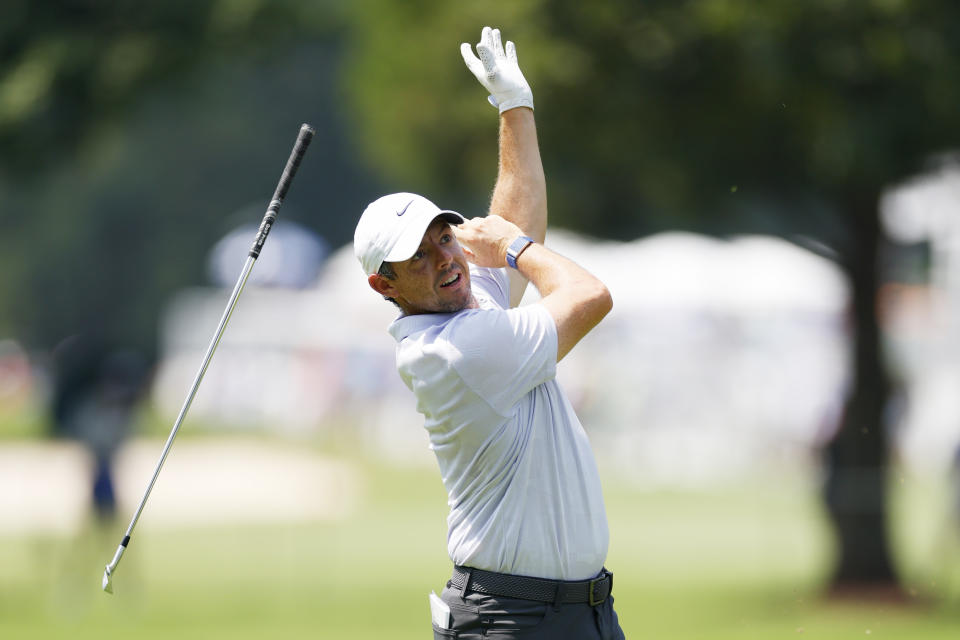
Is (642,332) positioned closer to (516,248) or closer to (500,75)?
(500,75)

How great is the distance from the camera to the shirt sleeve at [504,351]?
4.11 metres

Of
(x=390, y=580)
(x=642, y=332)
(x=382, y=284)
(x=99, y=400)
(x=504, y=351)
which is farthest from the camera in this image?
(x=642, y=332)

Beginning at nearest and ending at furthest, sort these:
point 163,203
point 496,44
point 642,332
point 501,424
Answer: point 501,424
point 496,44
point 642,332
point 163,203

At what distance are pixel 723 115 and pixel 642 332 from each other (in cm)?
1910

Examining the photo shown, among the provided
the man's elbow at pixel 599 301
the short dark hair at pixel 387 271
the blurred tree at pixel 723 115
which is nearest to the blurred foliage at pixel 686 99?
the blurred tree at pixel 723 115

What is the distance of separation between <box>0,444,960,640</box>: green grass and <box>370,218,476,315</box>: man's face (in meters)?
6.83

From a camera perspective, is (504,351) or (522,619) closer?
(504,351)

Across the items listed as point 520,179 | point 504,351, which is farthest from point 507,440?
point 520,179

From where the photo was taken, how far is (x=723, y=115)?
41.5 feet

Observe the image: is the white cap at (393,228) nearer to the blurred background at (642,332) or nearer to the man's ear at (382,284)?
the man's ear at (382,284)

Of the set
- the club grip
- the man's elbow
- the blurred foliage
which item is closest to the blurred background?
the blurred foliage

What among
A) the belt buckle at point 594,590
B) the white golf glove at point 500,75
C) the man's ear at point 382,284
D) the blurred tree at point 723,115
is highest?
the blurred tree at point 723,115

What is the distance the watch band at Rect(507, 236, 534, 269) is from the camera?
4.41 meters

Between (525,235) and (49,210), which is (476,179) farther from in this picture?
(49,210)
